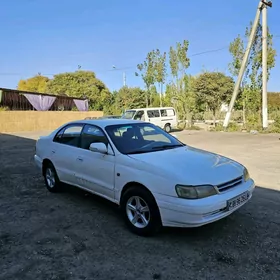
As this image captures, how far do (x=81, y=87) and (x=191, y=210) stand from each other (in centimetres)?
4176

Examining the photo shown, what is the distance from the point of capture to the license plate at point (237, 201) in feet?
10.7

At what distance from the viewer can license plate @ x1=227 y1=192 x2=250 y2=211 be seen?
3264mm

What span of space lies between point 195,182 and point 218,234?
0.89m

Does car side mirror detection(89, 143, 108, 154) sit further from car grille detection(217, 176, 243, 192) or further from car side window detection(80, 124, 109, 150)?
car grille detection(217, 176, 243, 192)

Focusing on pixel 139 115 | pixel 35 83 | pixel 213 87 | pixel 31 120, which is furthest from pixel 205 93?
pixel 35 83

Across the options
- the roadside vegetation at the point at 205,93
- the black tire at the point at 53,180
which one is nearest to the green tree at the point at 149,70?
the roadside vegetation at the point at 205,93

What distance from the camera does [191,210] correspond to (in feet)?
9.98

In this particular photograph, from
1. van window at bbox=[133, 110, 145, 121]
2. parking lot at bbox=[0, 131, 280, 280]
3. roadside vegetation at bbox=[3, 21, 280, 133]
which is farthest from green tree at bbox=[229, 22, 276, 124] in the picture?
parking lot at bbox=[0, 131, 280, 280]

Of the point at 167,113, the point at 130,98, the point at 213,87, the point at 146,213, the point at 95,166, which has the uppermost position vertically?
the point at 130,98

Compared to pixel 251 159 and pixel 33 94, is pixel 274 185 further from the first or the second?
pixel 33 94

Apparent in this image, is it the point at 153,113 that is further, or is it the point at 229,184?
the point at 153,113

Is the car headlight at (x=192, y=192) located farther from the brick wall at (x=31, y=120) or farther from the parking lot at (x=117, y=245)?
the brick wall at (x=31, y=120)

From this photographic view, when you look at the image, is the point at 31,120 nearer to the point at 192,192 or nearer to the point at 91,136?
the point at 91,136

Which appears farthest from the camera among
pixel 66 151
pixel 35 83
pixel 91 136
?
pixel 35 83
